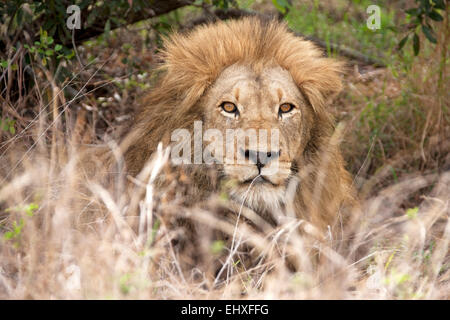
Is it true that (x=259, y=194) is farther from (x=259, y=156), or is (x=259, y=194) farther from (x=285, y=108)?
(x=285, y=108)

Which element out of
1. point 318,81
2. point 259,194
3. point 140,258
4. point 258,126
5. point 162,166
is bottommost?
point 140,258

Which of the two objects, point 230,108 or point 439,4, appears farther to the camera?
point 439,4

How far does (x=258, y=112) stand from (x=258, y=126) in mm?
91

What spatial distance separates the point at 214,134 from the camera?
131 inches

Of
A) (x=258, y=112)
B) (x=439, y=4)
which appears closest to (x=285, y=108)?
(x=258, y=112)

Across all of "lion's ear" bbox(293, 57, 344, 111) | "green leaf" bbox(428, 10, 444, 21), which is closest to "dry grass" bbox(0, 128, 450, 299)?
"lion's ear" bbox(293, 57, 344, 111)

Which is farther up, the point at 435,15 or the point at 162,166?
the point at 435,15

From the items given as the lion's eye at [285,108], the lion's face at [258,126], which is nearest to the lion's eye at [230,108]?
the lion's face at [258,126]

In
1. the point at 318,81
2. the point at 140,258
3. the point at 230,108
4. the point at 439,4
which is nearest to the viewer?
the point at 140,258

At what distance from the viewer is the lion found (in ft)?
10.7

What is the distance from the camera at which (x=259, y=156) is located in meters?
3.10

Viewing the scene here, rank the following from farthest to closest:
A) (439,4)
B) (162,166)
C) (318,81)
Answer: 1. (439,4)
2. (318,81)
3. (162,166)

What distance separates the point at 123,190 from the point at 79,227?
35 cm

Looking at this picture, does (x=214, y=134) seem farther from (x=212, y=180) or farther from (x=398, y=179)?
(x=398, y=179)
